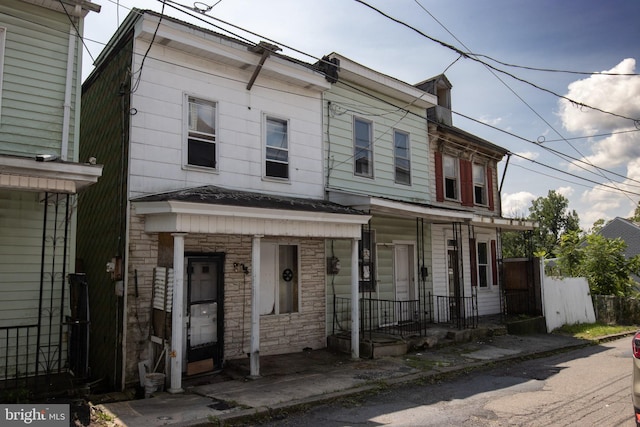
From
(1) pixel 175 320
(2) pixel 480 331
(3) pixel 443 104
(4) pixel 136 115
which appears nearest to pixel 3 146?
(4) pixel 136 115

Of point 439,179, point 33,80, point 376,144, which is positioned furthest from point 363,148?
point 33,80

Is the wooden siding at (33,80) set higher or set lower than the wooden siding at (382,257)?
higher

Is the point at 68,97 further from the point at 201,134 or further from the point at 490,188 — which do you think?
the point at 490,188

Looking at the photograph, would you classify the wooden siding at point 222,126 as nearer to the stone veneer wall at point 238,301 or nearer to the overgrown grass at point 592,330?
the stone veneer wall at point 238,301

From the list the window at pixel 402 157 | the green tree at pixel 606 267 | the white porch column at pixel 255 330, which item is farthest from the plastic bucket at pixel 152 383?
the green tree at pixel 606 267

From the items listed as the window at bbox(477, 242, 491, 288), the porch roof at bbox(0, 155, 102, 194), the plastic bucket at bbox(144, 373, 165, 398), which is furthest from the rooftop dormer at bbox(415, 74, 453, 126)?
the plastic bucket at bbox(144, 373, 165, 398)

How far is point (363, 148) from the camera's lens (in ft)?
41.5

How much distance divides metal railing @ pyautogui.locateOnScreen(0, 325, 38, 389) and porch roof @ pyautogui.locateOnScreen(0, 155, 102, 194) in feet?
6.95

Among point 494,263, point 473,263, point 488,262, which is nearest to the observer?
point 473,263

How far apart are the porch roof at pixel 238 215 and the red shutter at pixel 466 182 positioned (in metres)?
6.97

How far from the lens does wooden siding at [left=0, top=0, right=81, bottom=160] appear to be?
24.6ft

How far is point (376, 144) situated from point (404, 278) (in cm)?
393

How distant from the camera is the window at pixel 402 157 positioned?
13.5 m

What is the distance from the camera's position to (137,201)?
319 inches
